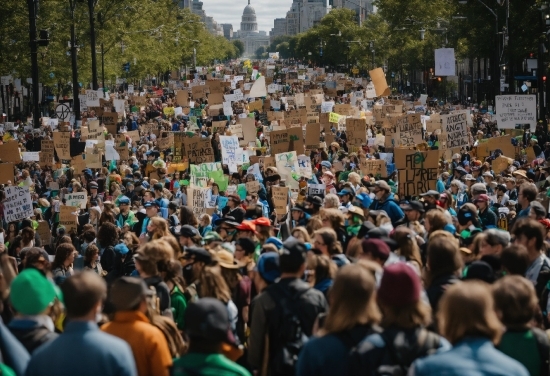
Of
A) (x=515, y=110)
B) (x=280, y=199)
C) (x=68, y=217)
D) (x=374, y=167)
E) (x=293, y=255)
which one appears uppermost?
(x=515, y=110)

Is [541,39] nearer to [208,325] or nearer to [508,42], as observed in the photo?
[508,42]

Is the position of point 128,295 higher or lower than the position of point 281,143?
higher

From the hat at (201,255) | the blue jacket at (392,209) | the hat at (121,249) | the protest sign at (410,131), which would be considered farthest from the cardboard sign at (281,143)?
the hat at (201,255)

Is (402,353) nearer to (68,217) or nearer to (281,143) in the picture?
(68,217)

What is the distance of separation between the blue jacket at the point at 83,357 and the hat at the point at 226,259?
3.02 m

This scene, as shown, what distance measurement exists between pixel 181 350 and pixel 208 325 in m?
1.36

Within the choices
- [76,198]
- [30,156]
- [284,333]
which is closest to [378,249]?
[284,333]

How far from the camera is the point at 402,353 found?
5.65m

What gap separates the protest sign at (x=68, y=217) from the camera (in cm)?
1681

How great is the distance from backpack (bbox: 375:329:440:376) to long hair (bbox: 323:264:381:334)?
149 millimetres

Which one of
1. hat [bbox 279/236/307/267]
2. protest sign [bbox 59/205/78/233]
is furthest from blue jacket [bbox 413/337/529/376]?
protest sign [bbox 59/205/78/233]

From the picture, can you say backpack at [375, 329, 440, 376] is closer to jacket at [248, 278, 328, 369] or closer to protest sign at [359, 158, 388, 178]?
jacket at [248, 278, 328, 369]

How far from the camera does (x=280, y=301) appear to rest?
679 centimetres

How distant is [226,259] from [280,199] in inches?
355
